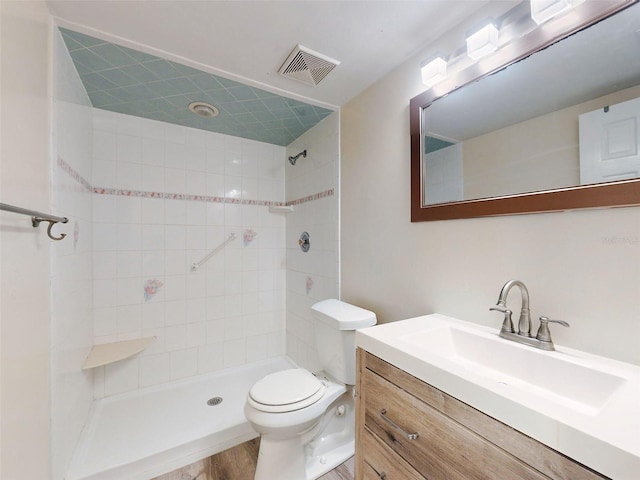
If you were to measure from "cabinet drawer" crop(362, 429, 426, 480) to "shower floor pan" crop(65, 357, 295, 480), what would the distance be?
1.02 meters

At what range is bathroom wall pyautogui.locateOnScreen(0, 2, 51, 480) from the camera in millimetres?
757

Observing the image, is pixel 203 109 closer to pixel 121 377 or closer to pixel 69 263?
pixel 69 263

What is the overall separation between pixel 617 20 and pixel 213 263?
248cm

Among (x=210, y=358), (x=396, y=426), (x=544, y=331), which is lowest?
(x=210, y=358)

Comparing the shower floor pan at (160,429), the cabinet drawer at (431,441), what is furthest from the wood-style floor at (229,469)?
the cabinet drawer at (431,441)

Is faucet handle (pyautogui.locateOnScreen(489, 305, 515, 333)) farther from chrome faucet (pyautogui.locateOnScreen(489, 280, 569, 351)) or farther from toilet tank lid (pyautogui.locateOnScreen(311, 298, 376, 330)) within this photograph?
toilet tank lid (pyautogui.locateOnScreen(311, 298, 376, 330))

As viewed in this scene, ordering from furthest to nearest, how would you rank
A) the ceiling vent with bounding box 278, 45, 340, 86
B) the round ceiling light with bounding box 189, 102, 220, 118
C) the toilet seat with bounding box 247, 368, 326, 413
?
the round ceiling light with bounding box 189, 102, 220, 118
the ceiling vent with bounding box 278, 45, 340, 86
the toilet seat with bounding box 247, 368, 326, 413

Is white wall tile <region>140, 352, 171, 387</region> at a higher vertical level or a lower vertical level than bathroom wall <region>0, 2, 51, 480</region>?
lower

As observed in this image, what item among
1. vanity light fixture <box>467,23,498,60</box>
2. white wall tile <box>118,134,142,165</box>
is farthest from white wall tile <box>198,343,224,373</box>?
vanity light fixture <box>467,23,498,60</box>

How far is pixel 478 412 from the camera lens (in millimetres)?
596

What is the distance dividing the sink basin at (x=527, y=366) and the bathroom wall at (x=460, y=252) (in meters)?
0.12

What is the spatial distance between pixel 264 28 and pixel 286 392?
1.70 meters

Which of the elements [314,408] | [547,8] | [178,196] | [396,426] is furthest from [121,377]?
[547,8]

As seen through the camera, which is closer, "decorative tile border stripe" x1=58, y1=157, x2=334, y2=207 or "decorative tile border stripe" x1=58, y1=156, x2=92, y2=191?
"decorative tile border stripe" x1=58, y1=156, x2=92, y2=191
